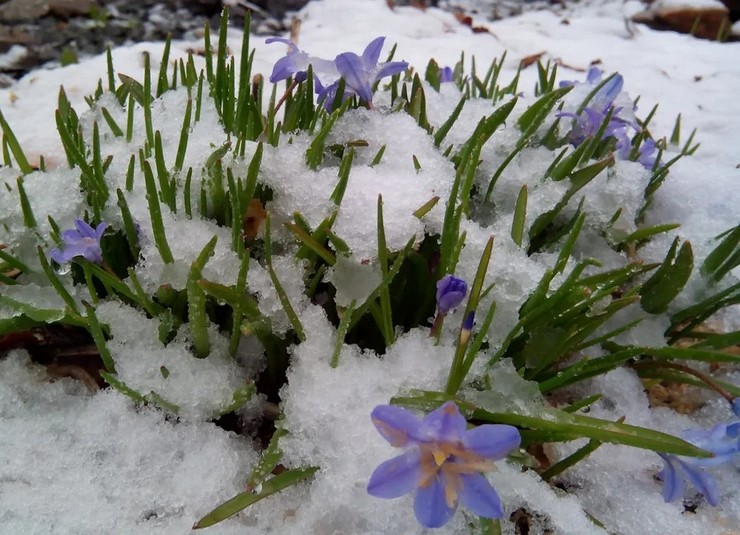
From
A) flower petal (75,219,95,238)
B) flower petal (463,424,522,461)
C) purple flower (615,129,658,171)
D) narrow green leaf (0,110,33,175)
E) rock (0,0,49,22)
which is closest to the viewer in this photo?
flower petal (463,424,522,461)

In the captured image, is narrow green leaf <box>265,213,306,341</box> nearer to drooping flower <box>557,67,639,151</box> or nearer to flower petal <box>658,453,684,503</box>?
flower petal <box>658,453,684,503</box>

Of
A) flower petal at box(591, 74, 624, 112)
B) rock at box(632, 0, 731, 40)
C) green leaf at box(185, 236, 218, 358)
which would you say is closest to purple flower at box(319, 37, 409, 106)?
green leaf at box(185, 236, 218, 358)

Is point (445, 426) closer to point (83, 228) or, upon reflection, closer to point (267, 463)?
point (267, 463)

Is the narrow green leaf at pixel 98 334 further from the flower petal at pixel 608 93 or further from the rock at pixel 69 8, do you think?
the rock at pixel 69 8

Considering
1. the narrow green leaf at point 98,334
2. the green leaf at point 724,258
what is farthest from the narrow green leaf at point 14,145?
the green leaf at point 724,258

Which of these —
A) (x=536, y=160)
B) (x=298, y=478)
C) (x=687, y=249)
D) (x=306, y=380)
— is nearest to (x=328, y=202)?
(x=306, y=380)
